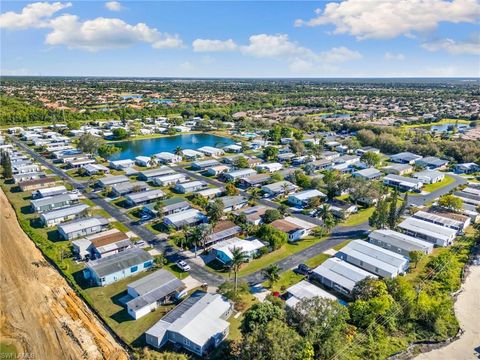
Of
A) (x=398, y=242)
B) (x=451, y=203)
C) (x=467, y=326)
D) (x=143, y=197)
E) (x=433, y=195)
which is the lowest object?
(x=467, y=326)

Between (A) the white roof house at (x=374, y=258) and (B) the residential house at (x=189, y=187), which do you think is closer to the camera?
(A) the white roof house at (x=374, y=258)

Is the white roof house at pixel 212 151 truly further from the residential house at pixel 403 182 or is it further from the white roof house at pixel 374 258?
the white roof house at pixel 374 258

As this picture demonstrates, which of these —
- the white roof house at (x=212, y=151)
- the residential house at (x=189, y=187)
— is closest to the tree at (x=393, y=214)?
the residential house at (x=189, y=187)

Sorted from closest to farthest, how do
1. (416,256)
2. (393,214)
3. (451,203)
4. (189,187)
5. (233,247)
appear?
(416,256), (233,247), (393,214), (451,203), (189,187)

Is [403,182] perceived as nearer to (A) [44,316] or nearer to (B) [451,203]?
(B) [451,203]

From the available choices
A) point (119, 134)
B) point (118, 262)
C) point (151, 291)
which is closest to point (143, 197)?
point (118, 262)

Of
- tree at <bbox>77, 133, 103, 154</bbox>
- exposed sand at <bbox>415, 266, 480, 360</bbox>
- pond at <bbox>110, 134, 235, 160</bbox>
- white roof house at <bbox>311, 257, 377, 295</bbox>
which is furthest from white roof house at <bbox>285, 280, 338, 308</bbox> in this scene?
tree at <bbox>77, 133, 103, 154</bbox>
